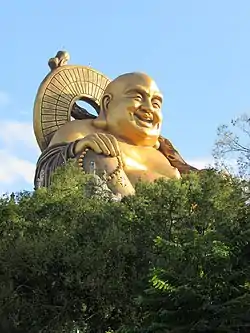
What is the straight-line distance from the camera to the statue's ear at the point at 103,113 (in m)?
21.7

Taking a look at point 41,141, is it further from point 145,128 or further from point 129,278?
point 129,278

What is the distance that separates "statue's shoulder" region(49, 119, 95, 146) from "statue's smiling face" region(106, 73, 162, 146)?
1.93ft

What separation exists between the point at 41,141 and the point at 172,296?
15.0 m

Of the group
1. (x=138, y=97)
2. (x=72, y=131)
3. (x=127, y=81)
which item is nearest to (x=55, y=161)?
(x=72, y=131)

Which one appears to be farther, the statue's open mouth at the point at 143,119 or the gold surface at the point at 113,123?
the statue's open mouth at the point at 143,119

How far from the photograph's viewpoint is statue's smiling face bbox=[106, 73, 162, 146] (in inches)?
837

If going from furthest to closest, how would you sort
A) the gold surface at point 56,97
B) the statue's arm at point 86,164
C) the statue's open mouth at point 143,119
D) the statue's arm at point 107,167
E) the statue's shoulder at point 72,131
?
the gold surface at point 56,97, the statue's open mouth at point 143,119, the statue's shoulder at point 72,131, the statue's arm at point 107,167, the statue's arm at point 86,164

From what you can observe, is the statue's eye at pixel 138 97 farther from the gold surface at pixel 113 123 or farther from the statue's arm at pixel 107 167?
the statue's arm at pixel 107 167

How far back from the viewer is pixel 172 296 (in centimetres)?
759

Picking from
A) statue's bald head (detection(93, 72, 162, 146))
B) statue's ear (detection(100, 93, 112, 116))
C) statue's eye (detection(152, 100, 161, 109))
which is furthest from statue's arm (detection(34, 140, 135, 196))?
statue's eye (detection(152, 100, 161, 109))

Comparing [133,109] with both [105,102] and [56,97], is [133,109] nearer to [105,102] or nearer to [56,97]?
[105,102]

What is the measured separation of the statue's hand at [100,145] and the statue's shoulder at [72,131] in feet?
3.76

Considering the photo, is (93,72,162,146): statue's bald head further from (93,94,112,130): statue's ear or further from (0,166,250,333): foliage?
(0,166,250,333): foliage

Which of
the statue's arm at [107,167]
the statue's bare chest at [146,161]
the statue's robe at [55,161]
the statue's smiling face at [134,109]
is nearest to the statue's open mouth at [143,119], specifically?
the statue's smiling face at [134,109]
